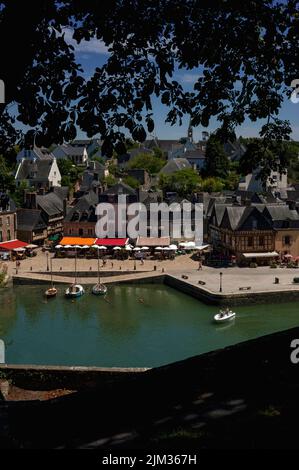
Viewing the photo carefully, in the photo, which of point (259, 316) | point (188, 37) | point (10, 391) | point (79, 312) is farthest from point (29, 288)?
point (188, 37)

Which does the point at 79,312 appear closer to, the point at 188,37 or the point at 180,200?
the point at 180,200

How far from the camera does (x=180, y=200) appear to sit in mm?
47344

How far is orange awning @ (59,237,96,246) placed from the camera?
42594mm

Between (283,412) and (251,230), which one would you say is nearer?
(283,412)

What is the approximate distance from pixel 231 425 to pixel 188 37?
12.4 ft

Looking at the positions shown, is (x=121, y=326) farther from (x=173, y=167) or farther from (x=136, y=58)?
(x=173, y=167)

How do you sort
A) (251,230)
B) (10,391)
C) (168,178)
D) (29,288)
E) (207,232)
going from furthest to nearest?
(168,178)
(207,232)
(251,230)
(29,288)
(10,391)

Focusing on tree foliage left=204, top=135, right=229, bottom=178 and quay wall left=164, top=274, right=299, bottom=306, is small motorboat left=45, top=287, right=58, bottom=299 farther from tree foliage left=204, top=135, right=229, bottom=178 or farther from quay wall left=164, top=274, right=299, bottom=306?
tree foliage left=204, top=135, right=229, bottom=178

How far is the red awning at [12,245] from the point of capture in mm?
41766

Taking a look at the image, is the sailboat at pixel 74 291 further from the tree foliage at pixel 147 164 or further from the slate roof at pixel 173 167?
the tree foliage at pixel 147 164

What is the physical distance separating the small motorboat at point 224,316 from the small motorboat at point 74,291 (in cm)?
907

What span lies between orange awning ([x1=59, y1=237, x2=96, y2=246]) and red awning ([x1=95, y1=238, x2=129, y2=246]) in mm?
528

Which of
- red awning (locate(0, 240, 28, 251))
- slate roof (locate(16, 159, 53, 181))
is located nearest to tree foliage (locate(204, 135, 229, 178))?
slate roof (locate(16, 159, 53, 181))
